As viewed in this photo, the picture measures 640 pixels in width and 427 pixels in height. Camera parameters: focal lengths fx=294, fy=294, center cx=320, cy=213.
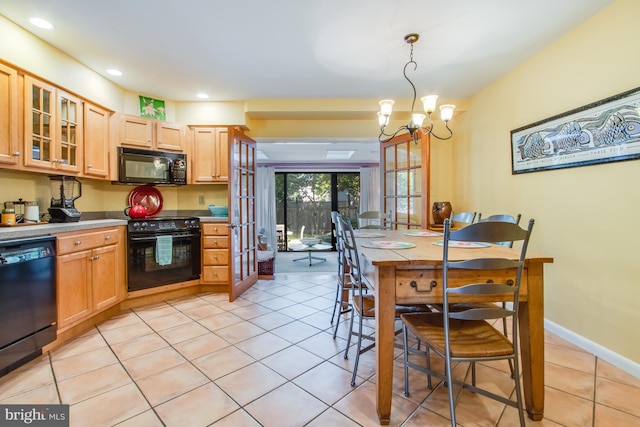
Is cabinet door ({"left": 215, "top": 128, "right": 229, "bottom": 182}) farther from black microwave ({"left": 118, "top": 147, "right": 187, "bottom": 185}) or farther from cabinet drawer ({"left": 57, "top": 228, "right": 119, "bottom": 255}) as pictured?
cabinet drawer ({"left": 57, "top": 228, "right": 119, "bottom": 255})

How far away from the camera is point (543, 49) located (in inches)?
100

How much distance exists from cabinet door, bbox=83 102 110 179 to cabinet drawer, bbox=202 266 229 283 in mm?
1480

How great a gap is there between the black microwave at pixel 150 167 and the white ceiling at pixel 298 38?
0.76 metres

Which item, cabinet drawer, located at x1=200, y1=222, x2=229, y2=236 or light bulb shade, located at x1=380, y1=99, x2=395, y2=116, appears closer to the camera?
light bulb shade, located at x1=380, y1=99, x2=395, y2=116

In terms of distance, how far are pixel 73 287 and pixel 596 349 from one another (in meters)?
4.01

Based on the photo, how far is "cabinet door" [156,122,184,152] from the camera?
3.51 meters

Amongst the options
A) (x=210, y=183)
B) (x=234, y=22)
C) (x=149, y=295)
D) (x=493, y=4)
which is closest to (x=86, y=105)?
(x=210, y=183)

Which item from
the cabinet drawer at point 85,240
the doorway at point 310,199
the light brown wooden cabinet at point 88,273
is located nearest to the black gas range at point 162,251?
the light brown wooden cabinet at point 88,273

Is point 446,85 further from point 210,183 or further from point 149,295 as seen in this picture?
point 149,295

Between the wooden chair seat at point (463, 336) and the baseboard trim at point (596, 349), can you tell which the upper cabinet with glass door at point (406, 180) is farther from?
the wooden chair seat at point (463, 336)

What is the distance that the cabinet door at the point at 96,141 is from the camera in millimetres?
2873

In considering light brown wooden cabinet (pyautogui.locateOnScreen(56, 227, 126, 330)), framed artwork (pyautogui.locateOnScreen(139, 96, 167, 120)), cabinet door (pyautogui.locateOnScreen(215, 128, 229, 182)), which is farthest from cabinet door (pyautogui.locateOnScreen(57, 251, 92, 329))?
framed artwork (pyautogui.locateOnScreen(139, 96, 167, 120))

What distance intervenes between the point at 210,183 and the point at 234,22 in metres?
2.07

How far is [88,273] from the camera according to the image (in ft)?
8.32
